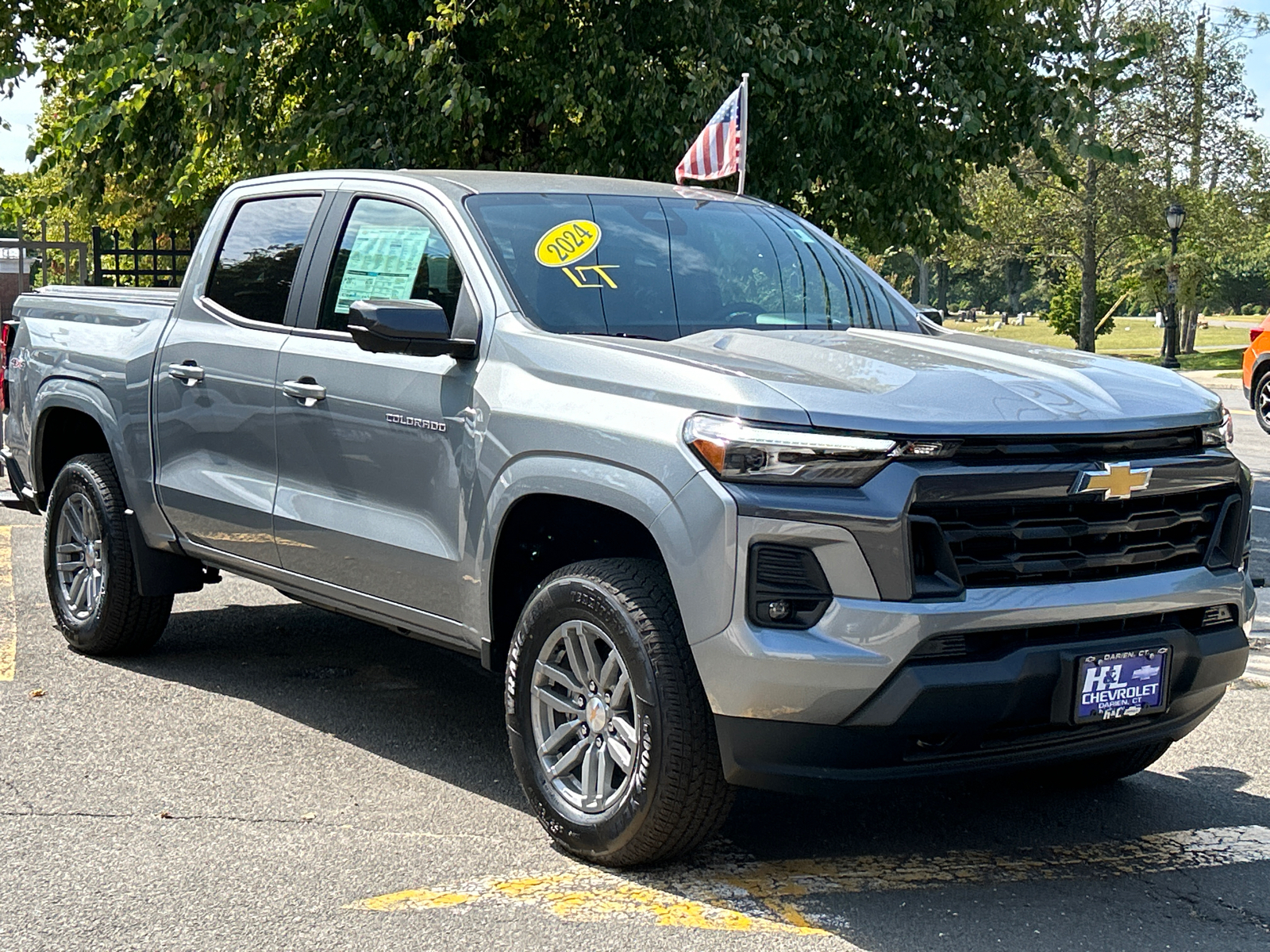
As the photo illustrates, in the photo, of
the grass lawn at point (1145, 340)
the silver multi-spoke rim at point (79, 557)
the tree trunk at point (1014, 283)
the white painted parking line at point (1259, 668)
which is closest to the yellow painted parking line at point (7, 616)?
the silver multi-spoke rim at point (79, 557)

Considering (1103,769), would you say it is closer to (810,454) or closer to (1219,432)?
(1219,432)

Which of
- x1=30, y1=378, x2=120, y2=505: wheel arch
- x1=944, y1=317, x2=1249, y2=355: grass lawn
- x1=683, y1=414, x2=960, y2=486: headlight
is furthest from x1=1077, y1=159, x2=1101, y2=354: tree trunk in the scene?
x1=683, y1=414, x2=960, y2=486: headlight

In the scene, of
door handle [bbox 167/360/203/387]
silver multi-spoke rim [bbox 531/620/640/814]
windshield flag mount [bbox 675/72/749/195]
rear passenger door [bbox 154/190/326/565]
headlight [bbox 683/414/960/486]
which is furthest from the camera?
windshield flag mount [bbox 675/72/749/195]

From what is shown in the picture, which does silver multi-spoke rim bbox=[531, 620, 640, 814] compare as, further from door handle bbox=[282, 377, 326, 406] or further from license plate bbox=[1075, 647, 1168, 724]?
door handle bbox=[282, 377, 326, 406]

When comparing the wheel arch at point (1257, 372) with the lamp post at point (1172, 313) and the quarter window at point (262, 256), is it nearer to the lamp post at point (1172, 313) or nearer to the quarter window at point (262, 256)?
the quarter window at point (262, 256)

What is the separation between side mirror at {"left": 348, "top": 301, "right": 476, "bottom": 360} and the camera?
185 inches

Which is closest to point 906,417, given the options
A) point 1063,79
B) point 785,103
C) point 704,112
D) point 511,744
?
point 511,744

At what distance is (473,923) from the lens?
393cm

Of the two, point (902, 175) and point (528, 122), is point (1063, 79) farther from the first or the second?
point (528, 122)

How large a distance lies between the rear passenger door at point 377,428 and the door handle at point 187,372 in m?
0.59

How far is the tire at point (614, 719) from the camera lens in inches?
159

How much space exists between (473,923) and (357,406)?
1866mm

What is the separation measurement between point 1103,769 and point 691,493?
2021mm

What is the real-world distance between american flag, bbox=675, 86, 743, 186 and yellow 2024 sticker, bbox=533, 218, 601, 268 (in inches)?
107
